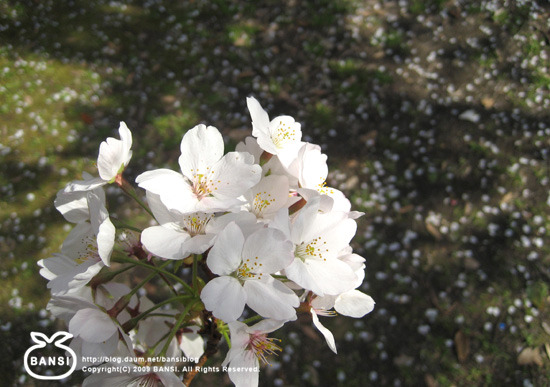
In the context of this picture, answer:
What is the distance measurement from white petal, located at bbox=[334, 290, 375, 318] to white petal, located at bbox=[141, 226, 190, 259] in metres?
0.37

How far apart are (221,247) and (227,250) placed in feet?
0.04

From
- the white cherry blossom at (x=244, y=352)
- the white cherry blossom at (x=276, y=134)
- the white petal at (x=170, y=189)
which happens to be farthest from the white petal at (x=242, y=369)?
the white cherry blossom at (x=276, y=134)

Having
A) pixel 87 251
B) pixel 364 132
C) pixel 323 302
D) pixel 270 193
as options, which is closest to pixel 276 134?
pixel 270 193

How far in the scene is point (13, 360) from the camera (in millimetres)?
2734

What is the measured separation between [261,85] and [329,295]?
334cm

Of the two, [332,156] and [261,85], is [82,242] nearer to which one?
[332,156]

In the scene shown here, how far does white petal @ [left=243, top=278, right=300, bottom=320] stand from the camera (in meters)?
0.90

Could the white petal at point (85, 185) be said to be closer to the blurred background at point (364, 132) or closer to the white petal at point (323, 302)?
the white petal at point (323, 302)

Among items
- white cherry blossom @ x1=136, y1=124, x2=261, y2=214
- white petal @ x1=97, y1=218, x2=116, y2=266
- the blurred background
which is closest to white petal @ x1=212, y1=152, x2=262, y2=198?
white cherry blossom @ x1=136, y1=124, x2=261, y2=214

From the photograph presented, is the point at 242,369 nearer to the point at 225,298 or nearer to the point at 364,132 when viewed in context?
the point at 225,298

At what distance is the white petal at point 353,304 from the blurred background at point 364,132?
1.74 metres

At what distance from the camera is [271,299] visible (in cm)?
92

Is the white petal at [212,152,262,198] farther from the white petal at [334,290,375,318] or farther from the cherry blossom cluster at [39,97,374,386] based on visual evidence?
the white petal at [334,290,375,318]

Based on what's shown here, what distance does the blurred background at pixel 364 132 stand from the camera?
9.29 feet
